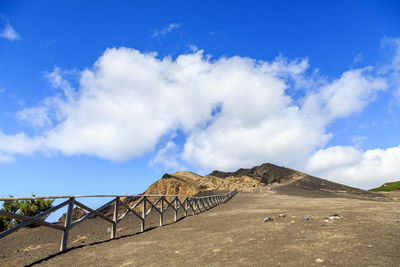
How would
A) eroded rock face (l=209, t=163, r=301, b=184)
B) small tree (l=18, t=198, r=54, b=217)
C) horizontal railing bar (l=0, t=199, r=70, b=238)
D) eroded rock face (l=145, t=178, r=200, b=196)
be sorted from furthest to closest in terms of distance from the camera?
eroded rock face (l=209, t=163, r=301, b=184), eroded rock face (l=145, t=178, r=200, b=196), small tree (l=18, t=198, r=54, b=217), horizontal railing bar (l=0, t=199, r=70, b=238)

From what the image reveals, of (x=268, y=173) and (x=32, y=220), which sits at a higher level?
(x=268, y=173)

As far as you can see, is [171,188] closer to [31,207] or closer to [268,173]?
[31,207]

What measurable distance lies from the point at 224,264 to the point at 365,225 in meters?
5.75

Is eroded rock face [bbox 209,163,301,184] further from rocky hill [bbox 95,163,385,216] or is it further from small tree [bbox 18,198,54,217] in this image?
small tree [bbox 18,198,54,217]

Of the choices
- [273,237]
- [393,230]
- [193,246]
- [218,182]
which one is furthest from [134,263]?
[218,182]

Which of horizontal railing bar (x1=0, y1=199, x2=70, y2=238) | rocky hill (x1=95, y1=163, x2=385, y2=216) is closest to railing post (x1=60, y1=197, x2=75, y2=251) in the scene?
horizontal railing bar (x1=0, y1=199, x2=70, y2=238)

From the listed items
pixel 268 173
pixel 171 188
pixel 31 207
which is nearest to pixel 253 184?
pixel 268 173

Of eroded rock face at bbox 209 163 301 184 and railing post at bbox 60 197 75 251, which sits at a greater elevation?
eroded rock face at bbox 209 163 301 184

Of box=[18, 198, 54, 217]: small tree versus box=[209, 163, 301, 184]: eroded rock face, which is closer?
box=[18, 198, 54, 217]: small tree

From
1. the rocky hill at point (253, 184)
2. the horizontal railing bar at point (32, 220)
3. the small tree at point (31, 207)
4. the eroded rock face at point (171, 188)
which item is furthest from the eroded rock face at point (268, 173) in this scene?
the horizontal railing bar at point (32, 220)

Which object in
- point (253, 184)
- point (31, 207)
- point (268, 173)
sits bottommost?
point (31, 207)

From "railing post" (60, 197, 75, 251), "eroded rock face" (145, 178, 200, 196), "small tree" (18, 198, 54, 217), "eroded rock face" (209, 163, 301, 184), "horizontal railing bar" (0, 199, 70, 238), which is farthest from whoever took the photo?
"eroded rock face" (209, 163, 301, 184)

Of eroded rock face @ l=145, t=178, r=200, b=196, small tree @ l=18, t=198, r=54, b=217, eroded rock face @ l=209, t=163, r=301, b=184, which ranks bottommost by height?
small tree @ l=18, t=198, r=54, b=217

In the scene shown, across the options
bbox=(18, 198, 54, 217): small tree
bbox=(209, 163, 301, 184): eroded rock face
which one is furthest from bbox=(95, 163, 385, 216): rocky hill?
bbox=(18, 198, 54, 217): small tree
